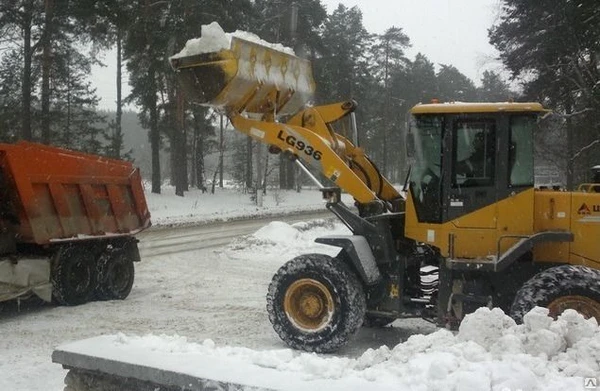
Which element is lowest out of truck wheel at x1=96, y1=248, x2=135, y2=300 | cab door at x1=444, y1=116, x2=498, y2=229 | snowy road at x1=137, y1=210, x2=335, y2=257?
snowy road at x1=137, y1=210, x2=335, y2=257

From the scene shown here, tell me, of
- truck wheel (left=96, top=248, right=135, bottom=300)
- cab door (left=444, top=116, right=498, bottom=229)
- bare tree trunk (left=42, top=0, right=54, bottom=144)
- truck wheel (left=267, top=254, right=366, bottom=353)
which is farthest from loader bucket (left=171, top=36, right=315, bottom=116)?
bare tree trunk (left=42, top=0, right=54, bottom=144)

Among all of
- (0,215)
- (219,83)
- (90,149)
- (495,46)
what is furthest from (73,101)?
(219,83)

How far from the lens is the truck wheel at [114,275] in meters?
10.6

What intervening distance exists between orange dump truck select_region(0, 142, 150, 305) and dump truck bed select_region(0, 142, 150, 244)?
0.01 meters

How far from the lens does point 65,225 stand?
388 inches

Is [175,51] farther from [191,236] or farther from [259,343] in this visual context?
[259,343]

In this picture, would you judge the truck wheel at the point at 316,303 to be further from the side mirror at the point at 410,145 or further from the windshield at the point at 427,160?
the side mirror at the point at 410,145

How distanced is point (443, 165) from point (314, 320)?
227 cm

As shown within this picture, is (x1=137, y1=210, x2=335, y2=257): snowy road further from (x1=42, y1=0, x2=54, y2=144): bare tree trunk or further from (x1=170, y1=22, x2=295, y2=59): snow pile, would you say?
(x1=170, y1=22, x2=295, y2=59): snow pile

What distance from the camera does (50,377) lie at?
6.36 m

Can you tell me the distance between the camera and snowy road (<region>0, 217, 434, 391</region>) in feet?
23.1

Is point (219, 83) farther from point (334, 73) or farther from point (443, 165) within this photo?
point (334, 73)

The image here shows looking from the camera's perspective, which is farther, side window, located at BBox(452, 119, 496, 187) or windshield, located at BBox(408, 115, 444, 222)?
windshield, located at BBox(408, 115, 444, 222)

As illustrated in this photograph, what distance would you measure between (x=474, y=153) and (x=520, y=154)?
485 millimetres
